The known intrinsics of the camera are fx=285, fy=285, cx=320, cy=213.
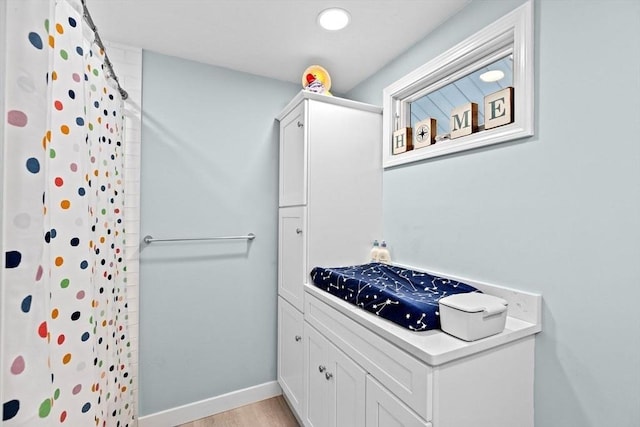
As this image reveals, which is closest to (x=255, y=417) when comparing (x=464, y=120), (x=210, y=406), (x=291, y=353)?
(x=210, y=406)

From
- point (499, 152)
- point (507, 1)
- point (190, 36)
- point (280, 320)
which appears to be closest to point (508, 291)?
point (499, 152)

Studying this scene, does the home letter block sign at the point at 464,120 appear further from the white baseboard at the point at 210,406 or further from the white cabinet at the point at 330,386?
the white baseboard at the point at 210,406

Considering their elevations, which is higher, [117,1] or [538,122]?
[117,1]

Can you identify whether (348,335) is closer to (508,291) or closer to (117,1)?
(508,291)

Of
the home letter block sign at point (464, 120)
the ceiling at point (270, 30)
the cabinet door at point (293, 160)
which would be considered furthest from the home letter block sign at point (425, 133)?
the cabinet door at point (293, 160)

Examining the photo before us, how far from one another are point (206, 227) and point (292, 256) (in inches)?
25.0

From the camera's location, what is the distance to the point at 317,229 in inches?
69.5

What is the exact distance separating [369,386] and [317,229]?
89 cm

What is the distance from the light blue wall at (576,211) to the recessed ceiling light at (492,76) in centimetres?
22

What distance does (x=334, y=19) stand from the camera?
1.50 meters

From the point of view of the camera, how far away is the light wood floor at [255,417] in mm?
1874

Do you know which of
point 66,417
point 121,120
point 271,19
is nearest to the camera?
point 66,417

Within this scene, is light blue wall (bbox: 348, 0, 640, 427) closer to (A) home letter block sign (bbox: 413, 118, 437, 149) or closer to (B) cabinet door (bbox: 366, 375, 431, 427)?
(A) home letter block sign (bbox: 413, 118, 437, 149)

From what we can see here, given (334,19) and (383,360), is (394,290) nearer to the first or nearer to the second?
(383,360)
